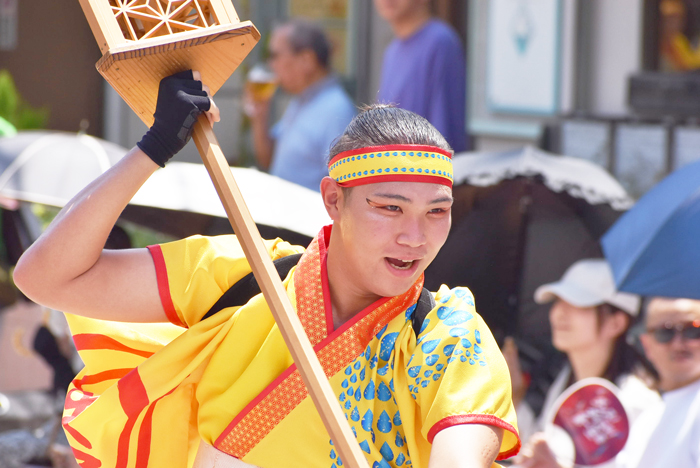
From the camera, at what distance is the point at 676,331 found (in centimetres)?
269

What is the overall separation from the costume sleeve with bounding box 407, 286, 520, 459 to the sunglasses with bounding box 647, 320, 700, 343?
1.40 metres

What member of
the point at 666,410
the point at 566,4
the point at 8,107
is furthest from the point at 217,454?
the point at 8,107

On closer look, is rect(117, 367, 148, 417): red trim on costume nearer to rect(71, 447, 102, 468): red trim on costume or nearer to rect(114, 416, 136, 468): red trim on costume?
rect(114, 416, 136, 468): red trim on costume

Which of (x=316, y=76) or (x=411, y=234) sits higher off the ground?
(x=411, y=234)

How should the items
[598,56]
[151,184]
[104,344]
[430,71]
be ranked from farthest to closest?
[598,56] < [430,71] < [151,184] < [104,344]

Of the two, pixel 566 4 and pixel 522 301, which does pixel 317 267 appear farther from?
pixel 566 4

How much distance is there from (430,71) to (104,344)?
2.97 meters

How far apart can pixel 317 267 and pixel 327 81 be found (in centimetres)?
305

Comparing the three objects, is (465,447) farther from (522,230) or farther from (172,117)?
(522,230)

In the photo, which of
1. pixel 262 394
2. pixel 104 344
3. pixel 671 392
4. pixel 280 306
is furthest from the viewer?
pixel 671 392

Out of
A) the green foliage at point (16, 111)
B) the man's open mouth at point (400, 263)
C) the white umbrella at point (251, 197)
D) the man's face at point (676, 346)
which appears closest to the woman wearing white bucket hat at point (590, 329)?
the man's face at point (676, 346)

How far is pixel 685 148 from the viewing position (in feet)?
14.1

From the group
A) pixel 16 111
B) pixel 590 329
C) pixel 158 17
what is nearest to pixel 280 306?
pixel 158 17

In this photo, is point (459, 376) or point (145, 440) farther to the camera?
point (145, 440)
